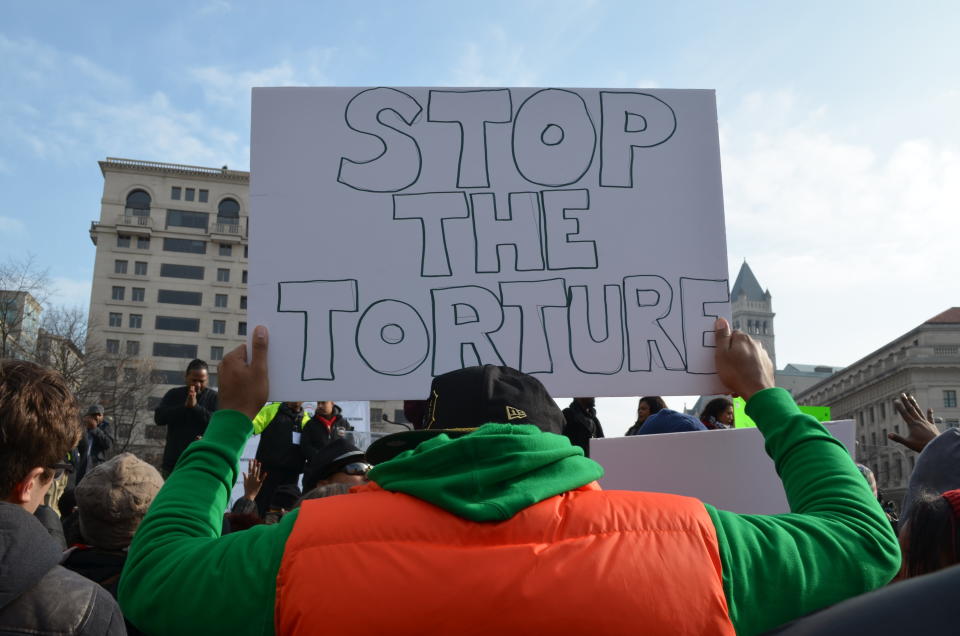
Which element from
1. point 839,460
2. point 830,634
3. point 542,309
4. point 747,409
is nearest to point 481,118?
point 542,309

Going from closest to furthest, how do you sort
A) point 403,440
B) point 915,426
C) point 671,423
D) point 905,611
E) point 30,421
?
point 905,611, point 403,440, point 30,421, point 671,423, point 915,426

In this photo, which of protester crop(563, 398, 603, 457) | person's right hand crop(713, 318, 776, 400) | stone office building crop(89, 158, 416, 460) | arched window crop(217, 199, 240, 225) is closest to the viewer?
person's right hand crop(713, 318, 776, 400)

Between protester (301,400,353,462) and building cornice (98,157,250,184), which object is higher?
building cornice (98,157,250,184)

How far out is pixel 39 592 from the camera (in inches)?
64.7

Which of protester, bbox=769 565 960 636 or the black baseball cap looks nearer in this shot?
protester, bbox=769 565 960 636

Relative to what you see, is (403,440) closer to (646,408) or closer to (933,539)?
(933,539)

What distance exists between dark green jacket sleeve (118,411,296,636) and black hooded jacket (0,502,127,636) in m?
0.28

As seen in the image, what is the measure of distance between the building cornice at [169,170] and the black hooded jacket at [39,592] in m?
78.9

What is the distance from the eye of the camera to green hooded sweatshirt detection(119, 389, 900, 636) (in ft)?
4.27

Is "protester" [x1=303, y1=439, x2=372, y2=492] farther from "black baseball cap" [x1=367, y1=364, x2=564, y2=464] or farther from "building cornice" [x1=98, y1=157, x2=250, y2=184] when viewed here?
"building cornice" [x1=98, y1=157, x2=250, y2=184]

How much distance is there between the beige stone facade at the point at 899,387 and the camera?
240 feet

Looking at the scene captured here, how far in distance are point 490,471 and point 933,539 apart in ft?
4.44

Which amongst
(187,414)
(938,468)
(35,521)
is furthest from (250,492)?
(938,468)

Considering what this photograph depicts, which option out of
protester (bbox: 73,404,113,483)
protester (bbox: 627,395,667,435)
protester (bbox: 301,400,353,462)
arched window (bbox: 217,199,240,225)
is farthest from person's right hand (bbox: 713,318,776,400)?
arched window (bbox: 217,199,240,225)
